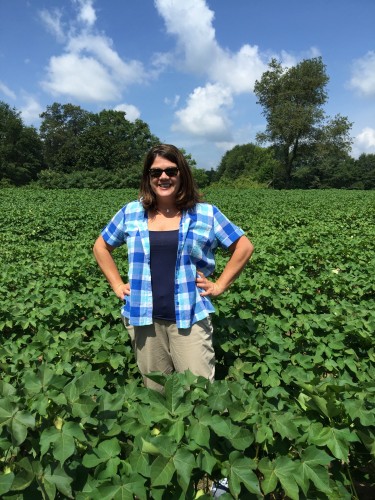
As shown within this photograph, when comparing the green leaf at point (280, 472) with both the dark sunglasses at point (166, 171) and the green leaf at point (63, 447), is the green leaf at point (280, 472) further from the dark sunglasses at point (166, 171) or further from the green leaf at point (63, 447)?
the dark sunglasses at point (166, 171)

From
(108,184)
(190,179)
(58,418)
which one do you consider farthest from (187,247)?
(108,184)

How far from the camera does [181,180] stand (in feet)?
7.99

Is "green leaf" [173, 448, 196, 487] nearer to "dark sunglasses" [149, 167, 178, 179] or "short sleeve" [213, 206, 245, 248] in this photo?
"short sleeve" [213, 206, 245, 248]

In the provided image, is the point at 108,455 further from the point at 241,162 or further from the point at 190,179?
the point at 241,162

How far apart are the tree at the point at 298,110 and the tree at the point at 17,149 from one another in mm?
34094

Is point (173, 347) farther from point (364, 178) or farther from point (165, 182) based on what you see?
point (364, 178)

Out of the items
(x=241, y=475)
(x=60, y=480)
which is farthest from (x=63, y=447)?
(x=241, y=475)

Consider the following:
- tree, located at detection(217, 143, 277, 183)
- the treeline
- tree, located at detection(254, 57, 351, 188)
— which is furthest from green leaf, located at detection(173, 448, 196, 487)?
tree, located at detection(217, 143, 277, 183)

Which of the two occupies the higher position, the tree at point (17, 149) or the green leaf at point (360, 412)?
the tree at point (17, 149)

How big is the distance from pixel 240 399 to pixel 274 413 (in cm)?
14

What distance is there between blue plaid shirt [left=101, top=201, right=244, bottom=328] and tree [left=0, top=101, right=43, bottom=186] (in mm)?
56568

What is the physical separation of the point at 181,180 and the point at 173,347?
41.8 inches

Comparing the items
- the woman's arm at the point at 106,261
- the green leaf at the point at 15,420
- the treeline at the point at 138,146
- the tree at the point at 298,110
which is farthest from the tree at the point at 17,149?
the green leaf at the point at 15,420

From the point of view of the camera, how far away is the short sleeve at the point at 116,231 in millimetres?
2588
